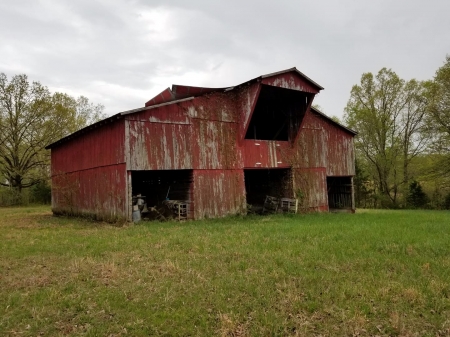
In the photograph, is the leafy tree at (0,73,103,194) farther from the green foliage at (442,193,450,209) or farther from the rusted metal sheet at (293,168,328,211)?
the green foliage at (442,193,450,209)

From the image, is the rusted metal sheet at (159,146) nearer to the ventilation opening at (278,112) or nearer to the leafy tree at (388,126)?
the ventilation opening at (278,112)

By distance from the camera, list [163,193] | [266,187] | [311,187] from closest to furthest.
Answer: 1. [163,193]
2. [311,187]
3. [266,187]

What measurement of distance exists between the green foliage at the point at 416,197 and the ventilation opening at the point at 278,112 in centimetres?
2010

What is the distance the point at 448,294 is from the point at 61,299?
620 cm

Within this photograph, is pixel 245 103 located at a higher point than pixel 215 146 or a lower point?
higher

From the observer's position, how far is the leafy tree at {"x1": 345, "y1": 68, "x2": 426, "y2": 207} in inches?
1430

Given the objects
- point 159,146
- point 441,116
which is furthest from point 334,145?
point 441,116

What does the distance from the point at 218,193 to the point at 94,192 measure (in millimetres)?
6347

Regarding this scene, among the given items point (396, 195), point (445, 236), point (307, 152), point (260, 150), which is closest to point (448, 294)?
point (445, 236)

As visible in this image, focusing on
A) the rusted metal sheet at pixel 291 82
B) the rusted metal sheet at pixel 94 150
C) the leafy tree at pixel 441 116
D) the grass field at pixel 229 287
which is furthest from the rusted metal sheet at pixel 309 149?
the leafy tree at pixel 441 116

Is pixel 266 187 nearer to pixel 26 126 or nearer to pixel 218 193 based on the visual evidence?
pixel 218 193

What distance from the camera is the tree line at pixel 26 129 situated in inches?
1298

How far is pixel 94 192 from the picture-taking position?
1764 cm

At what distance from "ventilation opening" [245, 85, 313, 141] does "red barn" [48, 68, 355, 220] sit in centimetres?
6
